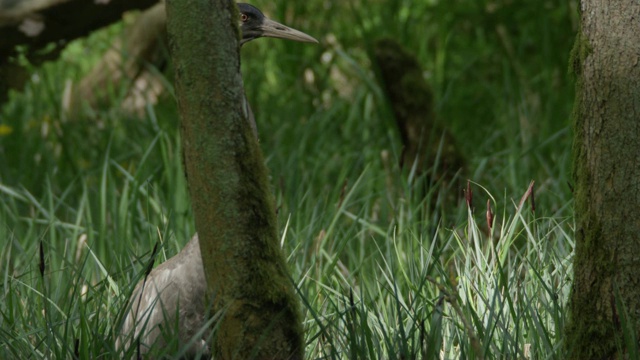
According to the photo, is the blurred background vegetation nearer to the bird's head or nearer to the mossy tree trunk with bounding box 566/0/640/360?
the mossy tree trunk with bounding box 566/0/640/360

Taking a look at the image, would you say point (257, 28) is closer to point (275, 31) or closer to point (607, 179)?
point (275, 31)

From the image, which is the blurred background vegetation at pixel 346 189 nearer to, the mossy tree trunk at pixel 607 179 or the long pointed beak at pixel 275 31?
the mossy tree trunk at pixel 607 179

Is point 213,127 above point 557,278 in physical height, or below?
above

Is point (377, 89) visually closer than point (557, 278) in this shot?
No

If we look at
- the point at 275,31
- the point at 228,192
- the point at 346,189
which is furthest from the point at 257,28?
the point at 228,192

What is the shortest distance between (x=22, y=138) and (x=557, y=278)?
3.19 metres

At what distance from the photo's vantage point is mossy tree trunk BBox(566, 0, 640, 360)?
6.73 feet

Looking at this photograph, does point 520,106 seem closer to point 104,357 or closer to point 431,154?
point 431,154

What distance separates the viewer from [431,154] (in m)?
4.25

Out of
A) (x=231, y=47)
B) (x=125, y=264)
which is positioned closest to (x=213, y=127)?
(x=231, y=47)

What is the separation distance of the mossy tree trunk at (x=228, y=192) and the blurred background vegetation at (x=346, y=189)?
0.15m

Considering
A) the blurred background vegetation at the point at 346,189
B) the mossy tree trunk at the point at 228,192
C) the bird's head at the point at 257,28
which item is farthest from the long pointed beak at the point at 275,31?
the mossy tree trunk at the point at 228,192

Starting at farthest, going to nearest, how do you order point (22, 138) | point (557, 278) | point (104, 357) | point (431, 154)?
1. point (22, 138)
2. point (431, 154)
3. point (557, 278)
4. point (104, 357)

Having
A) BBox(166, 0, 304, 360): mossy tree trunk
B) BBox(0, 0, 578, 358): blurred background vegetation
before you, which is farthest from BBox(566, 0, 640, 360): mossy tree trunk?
BBox(166, 0, 304, 360): mossy tree trunk
